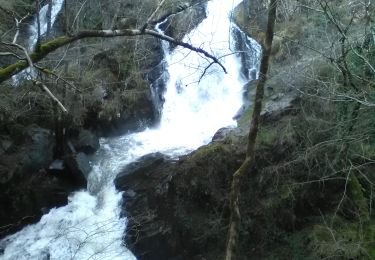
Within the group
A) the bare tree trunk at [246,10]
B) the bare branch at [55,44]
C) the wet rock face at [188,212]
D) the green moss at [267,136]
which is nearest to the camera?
the bare branch at [55,44]

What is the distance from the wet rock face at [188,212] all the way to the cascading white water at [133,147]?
51 cm

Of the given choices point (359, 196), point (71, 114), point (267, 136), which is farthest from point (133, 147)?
point (359, 196)

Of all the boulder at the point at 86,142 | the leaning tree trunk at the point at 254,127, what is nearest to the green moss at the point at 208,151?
the leaning tree trunk at the point at 254,127

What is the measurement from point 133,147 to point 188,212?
412 centimetres

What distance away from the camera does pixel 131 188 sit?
1107cm

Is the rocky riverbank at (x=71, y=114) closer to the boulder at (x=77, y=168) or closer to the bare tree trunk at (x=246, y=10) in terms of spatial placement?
the boulder at (x=77, y=168)

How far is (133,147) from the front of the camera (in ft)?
43.7

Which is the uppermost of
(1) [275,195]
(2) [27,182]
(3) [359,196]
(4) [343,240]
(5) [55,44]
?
(5) [55,44]

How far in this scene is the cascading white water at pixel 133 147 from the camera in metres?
9.62

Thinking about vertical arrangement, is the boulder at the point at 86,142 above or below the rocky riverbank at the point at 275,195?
above

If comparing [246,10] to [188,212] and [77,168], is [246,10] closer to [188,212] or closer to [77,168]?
[77,168]

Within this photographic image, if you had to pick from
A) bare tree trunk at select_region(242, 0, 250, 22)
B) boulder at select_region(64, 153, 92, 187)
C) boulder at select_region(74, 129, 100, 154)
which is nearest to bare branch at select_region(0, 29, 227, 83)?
boulder at select_region(64, 153, 92, 187)

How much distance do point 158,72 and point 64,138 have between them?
4.27m

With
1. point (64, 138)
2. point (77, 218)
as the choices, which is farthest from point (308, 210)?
point (64, 138)
